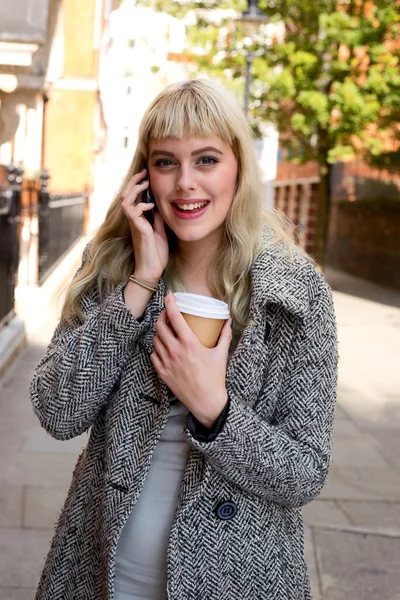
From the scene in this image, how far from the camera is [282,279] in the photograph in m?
2.01

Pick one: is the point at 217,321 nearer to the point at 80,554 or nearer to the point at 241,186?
the point at 241,186

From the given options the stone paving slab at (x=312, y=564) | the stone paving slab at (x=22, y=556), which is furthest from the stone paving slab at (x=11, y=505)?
the stone paving slab at (x=312, y=564)

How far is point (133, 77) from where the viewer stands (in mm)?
52562

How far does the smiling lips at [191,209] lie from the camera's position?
6.63 feet

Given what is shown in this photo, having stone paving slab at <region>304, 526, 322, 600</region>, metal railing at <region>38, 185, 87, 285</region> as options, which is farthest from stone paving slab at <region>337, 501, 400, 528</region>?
metal railing at <region>38, 185, 87, 285</region>

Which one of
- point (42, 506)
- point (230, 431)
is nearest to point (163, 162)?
point (230, 431)

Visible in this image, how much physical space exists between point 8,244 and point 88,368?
7248 millimetres

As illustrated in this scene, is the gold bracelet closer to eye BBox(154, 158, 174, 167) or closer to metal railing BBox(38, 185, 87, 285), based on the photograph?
eye BBox(154, 158, 174, 167)

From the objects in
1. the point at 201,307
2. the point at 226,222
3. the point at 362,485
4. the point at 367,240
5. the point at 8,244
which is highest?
the point at 226,222

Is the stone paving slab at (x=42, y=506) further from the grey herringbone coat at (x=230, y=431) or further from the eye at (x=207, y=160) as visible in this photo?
the eye at (x=207, y=160)

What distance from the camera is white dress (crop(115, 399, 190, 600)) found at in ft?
6.36

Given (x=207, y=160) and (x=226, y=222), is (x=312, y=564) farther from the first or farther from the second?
(x=207, y=160)

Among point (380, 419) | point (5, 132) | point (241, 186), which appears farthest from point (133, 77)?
point (241, 186)

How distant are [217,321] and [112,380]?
266 mm
